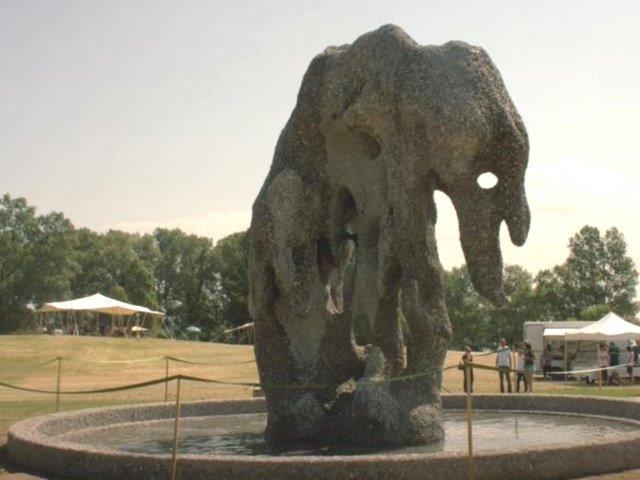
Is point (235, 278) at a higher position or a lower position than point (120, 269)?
lower

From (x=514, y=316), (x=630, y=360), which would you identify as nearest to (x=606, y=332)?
(x=630, y=360)

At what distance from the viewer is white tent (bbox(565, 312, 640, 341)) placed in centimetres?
3030

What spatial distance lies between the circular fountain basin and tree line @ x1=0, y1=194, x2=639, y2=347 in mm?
55727

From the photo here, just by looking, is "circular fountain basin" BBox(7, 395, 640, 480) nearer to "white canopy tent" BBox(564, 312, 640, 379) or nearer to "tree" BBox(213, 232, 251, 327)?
"white canopy tent" BBox(564, 312, 640, 379)

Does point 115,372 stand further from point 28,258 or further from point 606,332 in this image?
point 28,258

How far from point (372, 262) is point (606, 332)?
67.5 ft

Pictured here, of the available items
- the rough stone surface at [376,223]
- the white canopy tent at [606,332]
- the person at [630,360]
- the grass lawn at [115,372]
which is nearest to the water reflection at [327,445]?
the rough stone surface at [376,223]

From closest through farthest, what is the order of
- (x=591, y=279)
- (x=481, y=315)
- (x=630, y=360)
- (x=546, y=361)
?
(x=630, y=360) → (x=546, y=361) → (x=591, y=279) → (x=481, y=315)

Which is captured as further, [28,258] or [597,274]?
[597,274]

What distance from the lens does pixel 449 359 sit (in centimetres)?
4625

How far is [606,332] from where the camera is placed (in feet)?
99.9

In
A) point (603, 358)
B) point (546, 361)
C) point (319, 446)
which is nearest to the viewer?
point (319, 446)

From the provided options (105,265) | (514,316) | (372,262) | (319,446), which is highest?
(105,265)

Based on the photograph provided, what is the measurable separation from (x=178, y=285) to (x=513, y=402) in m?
80.6
